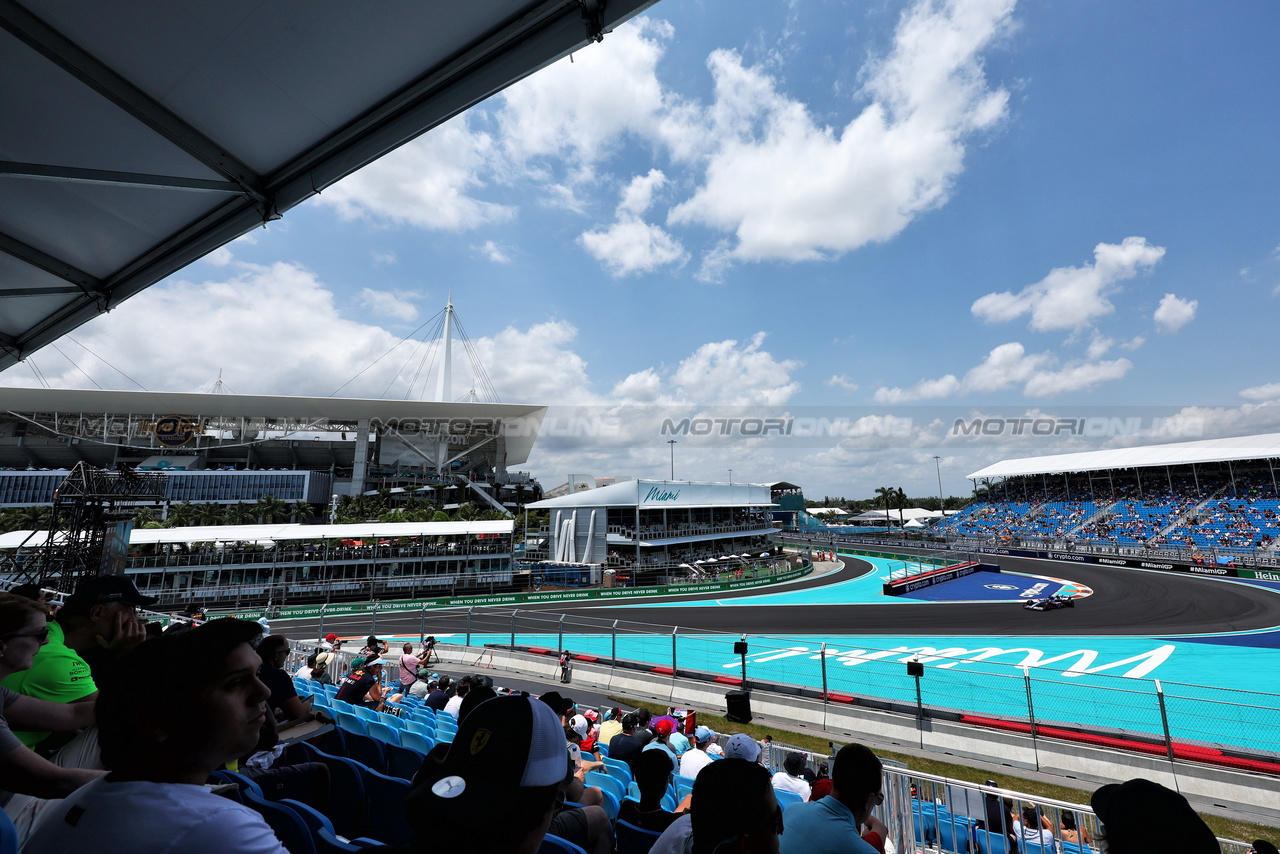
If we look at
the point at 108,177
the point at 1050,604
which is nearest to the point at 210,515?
the point at 108,177

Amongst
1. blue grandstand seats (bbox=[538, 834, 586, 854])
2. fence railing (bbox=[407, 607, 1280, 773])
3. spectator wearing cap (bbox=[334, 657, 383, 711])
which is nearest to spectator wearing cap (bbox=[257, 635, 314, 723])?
blue grandstand seats (bbox=[538, 834, 586, 854])

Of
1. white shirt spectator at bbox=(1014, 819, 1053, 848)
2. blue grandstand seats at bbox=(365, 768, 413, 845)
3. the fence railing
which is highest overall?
blue grandstand seats at bbox=(365, 768, 413, 845)

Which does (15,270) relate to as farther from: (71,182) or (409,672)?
(409,672)

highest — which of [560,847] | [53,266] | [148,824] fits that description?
[53,266]

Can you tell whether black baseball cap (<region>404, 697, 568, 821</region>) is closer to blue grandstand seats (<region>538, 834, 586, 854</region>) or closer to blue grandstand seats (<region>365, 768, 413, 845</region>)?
blue grandstand seats (<region>538, 834, 586, 854</region>)

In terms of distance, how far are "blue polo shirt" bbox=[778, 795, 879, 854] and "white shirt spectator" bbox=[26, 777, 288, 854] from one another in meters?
2.19

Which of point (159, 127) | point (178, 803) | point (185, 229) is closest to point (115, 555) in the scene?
point (185, 229)

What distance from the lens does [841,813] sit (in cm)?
266

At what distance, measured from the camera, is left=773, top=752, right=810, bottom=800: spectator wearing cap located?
5313 mm

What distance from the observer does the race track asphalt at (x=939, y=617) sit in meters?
24.0

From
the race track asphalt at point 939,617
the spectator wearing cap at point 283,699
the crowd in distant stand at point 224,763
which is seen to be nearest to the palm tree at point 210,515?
the race track asphalt at point 939,617

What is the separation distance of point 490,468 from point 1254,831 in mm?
85229

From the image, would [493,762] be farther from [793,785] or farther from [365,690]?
[365,690]

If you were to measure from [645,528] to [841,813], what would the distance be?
4228 centimetres
